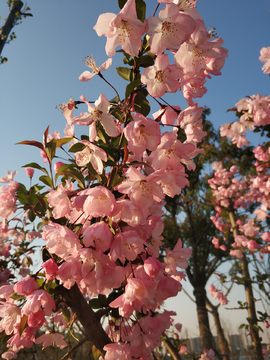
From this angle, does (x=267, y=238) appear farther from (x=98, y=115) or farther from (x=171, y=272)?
(x=98, y=115)

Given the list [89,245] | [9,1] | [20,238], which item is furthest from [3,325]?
[9,1]

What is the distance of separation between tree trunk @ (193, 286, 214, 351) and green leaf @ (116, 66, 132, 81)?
6565mm

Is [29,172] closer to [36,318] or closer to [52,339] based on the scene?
[52,339]

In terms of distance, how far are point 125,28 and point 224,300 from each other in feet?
21.0

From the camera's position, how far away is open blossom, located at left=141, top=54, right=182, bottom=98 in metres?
0.67

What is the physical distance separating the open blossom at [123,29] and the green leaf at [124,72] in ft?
0.32

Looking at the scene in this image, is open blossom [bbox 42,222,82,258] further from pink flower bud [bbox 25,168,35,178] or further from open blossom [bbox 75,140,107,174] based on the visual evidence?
pink flower bud [bbox 25,168,35,178]

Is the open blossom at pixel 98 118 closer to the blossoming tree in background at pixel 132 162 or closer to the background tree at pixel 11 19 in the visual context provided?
the blossoming tree in background at pixel 132 162

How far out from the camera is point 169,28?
0.63 m

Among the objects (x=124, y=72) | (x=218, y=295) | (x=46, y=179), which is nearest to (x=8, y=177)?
(x=46, y=179)

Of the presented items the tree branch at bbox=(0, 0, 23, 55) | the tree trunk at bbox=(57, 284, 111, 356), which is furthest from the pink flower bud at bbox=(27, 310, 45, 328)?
the tree branch at bbox=(0, 0, 23, 55)

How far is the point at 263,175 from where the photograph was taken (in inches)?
160

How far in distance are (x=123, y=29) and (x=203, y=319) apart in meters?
7.14

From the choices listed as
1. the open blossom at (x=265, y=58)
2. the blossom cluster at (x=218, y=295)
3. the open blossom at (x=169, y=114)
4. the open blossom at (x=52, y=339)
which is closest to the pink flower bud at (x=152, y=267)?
the open blossom at (x=169, y=114)
